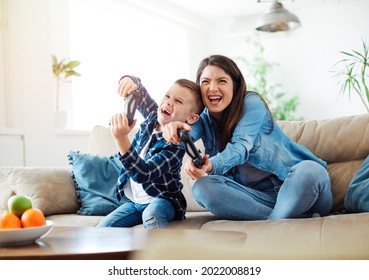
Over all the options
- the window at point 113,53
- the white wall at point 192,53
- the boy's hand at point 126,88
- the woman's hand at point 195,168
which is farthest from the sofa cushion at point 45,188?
the window at point 113,53

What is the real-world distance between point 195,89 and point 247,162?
0.33 m

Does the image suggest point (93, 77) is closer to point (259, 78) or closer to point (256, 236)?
point (259, 78)

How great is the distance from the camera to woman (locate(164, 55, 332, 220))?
5.34 feet

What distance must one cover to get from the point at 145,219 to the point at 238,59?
4754 mm

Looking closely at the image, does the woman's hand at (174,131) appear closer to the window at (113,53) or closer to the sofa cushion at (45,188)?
the sofa cushion at (45,188)

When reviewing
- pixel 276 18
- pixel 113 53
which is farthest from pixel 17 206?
pixel 113 53

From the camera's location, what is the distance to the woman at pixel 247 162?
1628mm

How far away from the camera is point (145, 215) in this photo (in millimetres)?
1707

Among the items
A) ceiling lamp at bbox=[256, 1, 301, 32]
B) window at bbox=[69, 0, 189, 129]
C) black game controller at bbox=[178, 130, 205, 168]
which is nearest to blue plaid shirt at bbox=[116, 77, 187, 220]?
black game controller at bbox=[178, 130, 205, 168]

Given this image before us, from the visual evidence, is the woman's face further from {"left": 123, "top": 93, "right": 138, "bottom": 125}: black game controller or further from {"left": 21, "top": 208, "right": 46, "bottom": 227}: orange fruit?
{"left": 21, "top": 208, "right": 46, "bottom": 227}: orange fruit

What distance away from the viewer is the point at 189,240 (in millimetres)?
1175

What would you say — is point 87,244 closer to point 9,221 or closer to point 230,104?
point 9,221

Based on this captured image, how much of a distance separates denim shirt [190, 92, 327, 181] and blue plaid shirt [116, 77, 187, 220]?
0.39 ft
